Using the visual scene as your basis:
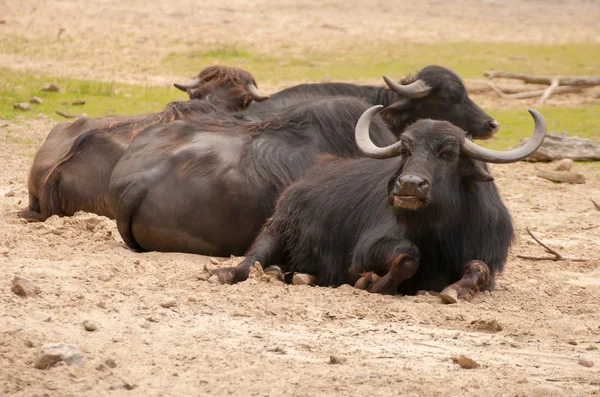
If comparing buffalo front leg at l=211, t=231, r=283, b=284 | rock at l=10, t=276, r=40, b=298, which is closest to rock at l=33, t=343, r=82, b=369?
rock at l=10, t=276, r=40, b=298

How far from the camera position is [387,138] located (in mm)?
8617

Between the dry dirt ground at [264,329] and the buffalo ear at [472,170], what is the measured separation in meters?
0.79

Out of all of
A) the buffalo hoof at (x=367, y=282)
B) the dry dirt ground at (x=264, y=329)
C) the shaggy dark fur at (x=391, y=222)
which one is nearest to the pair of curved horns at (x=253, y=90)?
the dry dirt ground at (x=264, y=329)

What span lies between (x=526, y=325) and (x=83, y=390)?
2687mm

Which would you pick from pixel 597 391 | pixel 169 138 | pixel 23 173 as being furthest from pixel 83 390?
pixel 23 173

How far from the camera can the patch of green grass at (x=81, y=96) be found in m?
15.3

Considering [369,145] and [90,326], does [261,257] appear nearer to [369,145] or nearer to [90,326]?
[369,145]

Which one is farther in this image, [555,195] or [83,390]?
[555,195]

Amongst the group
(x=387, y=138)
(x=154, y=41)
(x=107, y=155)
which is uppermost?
(x=387, y=138)

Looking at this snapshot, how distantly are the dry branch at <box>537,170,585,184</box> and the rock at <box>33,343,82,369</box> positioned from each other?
8.25 meters

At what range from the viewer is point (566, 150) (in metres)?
13.6

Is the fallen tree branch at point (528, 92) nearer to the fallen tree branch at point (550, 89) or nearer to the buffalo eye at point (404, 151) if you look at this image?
the fallen tree branch at point (550, 89)

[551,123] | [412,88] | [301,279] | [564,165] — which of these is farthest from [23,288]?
[551,123]

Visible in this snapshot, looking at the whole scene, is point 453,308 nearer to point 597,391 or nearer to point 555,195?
point 597,391
